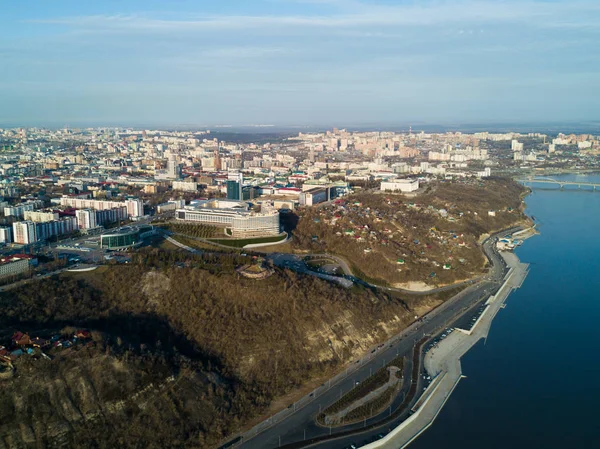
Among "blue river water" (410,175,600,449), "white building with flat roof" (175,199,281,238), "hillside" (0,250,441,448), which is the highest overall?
"white building with flat roof" (175,199,281,238)

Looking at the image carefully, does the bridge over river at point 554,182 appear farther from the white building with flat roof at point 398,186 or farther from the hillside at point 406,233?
the white building with flat roof at point 398,186

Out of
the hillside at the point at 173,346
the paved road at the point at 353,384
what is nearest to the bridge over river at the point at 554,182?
the paved road at the point at 353,384

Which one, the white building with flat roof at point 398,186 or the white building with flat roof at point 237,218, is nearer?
the white building with flat roof at point 237,218

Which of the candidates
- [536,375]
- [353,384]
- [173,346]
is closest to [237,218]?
[173,346]

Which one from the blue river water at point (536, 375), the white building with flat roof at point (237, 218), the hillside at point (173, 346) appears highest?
the white building with flat roof at point (237, 218)

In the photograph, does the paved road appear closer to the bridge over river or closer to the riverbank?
the riverbank

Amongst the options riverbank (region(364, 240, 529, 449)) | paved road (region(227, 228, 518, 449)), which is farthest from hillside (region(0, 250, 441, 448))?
riverbank (region(364, 240, 529, 449))

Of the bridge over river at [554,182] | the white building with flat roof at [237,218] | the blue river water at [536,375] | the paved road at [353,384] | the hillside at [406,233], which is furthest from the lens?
the bridge over river at [554,182]
